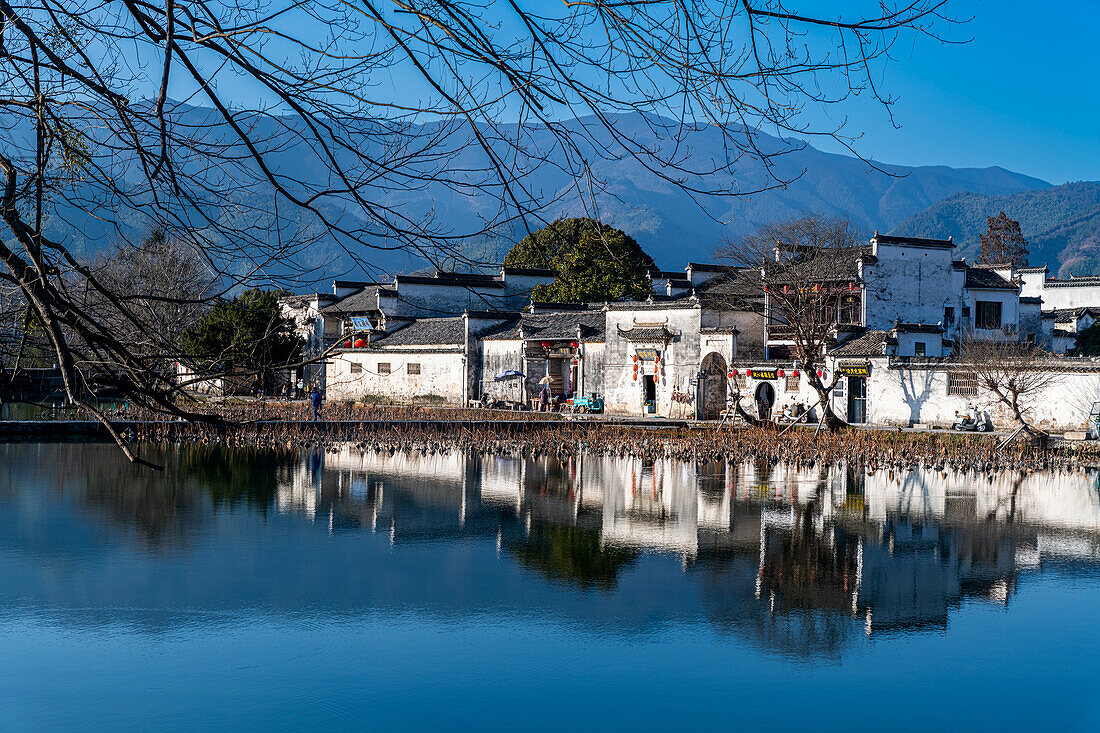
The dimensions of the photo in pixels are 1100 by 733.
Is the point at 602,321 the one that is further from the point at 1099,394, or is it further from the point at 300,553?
the point at 300,553

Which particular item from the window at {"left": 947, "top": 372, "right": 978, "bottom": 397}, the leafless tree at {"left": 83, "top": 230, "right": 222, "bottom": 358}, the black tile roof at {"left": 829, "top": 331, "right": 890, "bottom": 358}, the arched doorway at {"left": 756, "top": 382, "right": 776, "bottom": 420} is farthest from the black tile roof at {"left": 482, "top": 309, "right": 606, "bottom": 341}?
the leafless tree at {"left": 83, "top": 230, "right": 222, "bottom": 358}

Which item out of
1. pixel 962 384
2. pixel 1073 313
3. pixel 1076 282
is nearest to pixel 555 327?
pixel 962 384

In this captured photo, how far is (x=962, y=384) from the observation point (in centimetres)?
2853

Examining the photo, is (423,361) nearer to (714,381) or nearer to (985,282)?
(714,381)

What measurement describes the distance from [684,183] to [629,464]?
19597 mm

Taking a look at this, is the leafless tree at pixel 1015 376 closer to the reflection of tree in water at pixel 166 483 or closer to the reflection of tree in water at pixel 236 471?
the reflection of tree in water at pixel 236 471

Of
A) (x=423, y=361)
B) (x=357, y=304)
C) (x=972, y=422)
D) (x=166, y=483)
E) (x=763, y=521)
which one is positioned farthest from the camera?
(x=357, y=304)

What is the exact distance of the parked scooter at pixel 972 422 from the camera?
27203 mm

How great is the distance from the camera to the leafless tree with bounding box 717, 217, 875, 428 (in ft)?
103

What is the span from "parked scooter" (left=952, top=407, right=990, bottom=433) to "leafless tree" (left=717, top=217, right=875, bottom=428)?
13.5 feet

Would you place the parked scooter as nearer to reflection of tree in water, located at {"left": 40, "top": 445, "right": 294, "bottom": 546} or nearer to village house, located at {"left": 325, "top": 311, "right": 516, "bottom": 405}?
village house, located at {"left": 325, "top": 311, "right": 516, "bottom": 405}

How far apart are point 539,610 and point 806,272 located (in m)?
24.4

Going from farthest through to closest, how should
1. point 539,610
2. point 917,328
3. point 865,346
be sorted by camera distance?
point 917,328 < point 865,346 < point 539,610

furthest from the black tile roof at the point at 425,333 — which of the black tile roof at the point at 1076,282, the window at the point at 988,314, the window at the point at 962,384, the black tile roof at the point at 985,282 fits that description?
the black tile roof at the point at 1076,282
